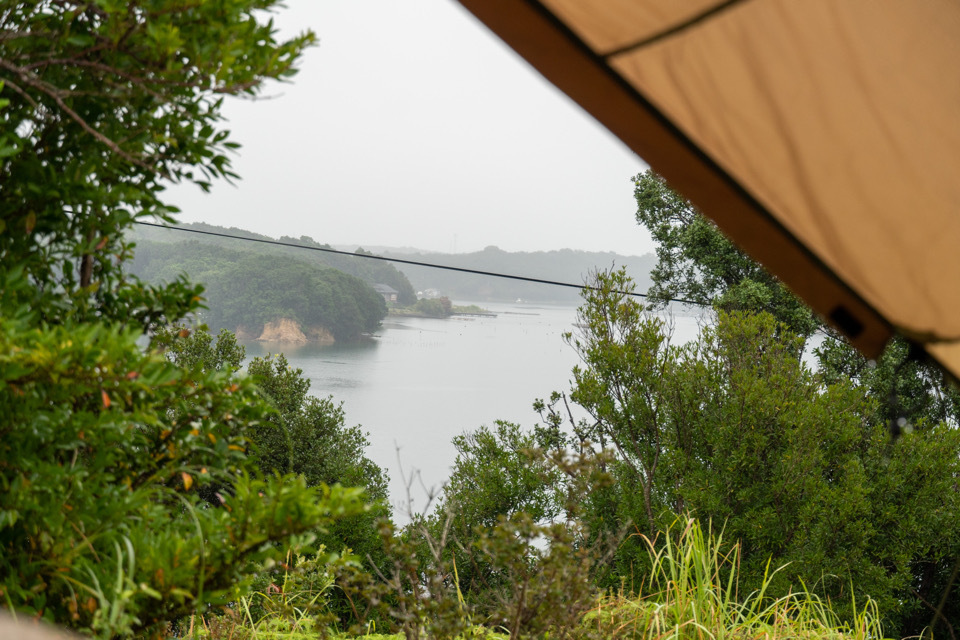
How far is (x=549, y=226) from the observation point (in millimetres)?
33062

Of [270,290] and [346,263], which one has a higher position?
[346,263]

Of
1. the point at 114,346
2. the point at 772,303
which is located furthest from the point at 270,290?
the point at 114,346

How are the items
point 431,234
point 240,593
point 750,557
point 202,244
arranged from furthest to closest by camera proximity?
point 431,234 < point 202,244 < point 750,557 < point 240,593

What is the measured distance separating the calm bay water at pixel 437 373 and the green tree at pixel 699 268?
3.97 metres

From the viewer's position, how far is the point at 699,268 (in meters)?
10.5

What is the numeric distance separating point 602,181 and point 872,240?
31.2 m

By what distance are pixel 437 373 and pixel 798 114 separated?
24.3 metres

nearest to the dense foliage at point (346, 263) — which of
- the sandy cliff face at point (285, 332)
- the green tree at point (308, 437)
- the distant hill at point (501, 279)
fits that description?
the distant hill at point (501, 279)

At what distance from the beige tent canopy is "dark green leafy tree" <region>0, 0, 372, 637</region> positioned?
2.57ft

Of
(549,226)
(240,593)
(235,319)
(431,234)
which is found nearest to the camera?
(240,593)

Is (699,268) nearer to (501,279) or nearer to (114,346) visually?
(114,346)

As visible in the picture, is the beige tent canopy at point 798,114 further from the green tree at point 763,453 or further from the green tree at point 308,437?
the green tree at point 308,437

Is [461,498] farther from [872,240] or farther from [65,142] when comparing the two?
[872,240]

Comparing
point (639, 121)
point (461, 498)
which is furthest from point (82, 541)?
point (461, 498)
